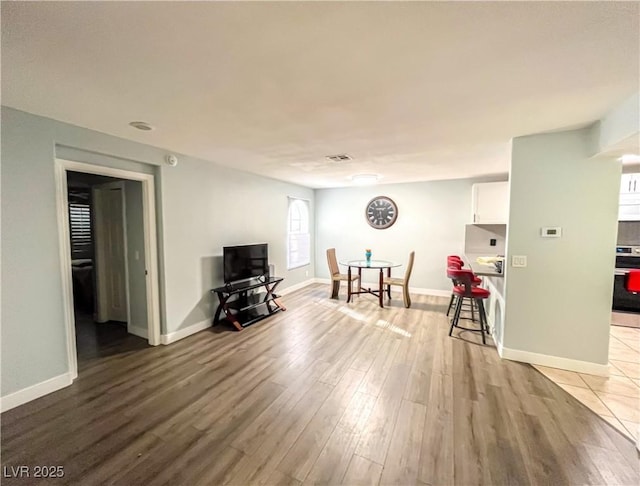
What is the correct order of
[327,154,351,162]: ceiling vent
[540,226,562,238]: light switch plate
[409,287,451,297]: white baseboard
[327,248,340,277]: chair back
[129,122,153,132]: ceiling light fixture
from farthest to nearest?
[409,287,451,297]: white baseboard
[327,248,340,277]: chair back
[327,154,351,162]: ceiling vent
[540,226,562,238]: light switch plate
[129,122,153,132]: ceiling light fixture

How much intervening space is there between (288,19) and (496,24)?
98cm

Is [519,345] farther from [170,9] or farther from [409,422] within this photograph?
[170,9]

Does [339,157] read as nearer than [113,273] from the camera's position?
Yes

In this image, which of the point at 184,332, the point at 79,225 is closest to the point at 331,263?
the point at 184,332

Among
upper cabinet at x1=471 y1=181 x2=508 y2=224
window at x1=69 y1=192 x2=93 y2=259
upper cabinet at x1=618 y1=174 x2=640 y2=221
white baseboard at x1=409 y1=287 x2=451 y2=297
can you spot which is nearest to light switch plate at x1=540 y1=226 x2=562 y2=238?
upper cabinet at x1=471 y1=181 x2=508 y2=224

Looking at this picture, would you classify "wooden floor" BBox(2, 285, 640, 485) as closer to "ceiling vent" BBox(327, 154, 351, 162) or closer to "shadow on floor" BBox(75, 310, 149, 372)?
"shadow on floor" BBox(75, 310, 149, 372)

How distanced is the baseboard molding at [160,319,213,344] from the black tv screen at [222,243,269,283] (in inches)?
28.8

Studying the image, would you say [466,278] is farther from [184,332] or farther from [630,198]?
[184,332]

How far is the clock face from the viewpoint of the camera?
20.7 ft

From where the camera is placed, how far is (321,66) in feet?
5.30

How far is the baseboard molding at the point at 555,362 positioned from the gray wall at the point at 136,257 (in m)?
4.67

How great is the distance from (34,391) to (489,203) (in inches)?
259

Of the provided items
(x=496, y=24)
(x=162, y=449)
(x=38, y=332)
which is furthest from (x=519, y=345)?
(x=38, y=332)

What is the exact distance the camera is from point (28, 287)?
2352mm
